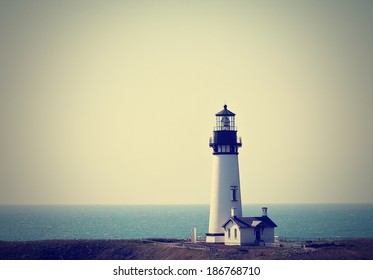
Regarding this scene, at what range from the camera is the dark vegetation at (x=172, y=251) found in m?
71.1

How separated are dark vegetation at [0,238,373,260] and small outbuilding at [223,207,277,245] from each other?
1.68 meters

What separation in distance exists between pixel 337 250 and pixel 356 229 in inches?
3327

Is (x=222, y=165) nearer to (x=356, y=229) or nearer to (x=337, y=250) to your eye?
(x=337, y=250)

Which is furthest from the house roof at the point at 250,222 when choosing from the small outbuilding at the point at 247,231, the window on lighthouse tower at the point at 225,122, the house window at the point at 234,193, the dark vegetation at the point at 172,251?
the window on lighthouse tower at the point at 225,122

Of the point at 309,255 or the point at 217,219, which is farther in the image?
the point at 217,219

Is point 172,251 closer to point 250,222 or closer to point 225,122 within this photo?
point 250,222

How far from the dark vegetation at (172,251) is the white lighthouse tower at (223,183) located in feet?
7.72

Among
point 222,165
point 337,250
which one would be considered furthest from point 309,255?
point 222,165

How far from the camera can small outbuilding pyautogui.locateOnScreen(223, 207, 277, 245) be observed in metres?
78.1

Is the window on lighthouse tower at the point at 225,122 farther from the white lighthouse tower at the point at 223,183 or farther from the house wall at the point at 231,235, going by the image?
the house wall at the point at 231,235

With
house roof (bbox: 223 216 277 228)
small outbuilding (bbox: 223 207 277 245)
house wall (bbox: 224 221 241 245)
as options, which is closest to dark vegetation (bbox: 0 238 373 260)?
house wall (bbox: 224 221 241 245)

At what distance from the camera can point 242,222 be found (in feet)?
258
